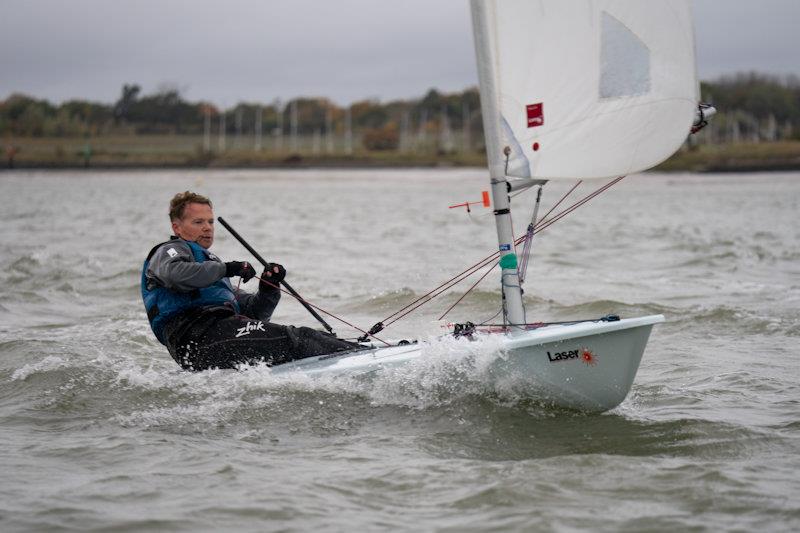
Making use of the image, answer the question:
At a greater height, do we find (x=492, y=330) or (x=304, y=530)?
(x=492, y=330)

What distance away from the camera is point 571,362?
5289mm

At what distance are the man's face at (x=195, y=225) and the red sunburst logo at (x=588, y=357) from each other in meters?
2.29

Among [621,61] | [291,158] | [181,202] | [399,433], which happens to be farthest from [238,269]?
[291,158]

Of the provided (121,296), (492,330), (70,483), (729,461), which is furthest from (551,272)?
(70,483)

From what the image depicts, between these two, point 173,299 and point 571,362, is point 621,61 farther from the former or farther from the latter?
point 173,299

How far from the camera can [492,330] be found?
5895 mm

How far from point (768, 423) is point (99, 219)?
70.6ft

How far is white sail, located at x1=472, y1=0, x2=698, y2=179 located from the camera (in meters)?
5.42

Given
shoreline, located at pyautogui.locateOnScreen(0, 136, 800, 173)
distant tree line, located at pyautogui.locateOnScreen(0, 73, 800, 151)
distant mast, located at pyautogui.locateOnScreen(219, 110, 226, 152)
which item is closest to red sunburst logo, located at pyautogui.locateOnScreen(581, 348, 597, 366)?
shoreline, located at pyautogui.locateOnScreen(0, 136, 800, 173)

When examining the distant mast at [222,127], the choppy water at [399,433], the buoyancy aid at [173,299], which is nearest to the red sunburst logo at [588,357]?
the choppy water at [399,433]

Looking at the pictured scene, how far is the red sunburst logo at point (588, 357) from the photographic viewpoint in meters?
5.24

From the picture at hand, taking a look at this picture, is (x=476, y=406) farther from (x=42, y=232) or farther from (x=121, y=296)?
(x=42, y=232)

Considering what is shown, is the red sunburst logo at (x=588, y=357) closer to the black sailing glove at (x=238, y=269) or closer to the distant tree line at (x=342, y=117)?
the black sailing glove at (x=238, y=269)

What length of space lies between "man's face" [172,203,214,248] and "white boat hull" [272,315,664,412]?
4.18 feet
